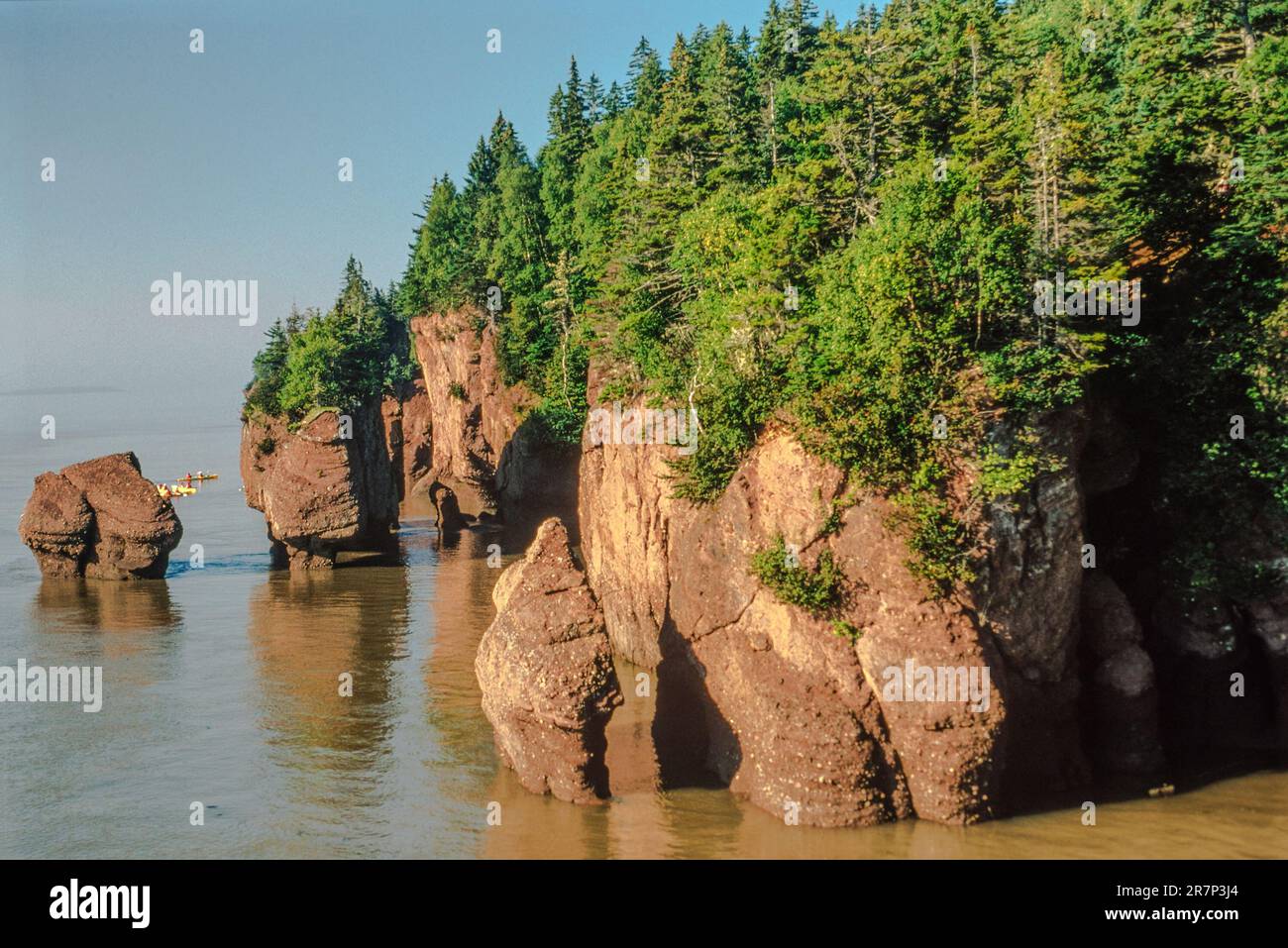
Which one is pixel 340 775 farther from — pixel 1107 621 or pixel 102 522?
pixel 102 522

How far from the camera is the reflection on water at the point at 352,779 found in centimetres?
2117

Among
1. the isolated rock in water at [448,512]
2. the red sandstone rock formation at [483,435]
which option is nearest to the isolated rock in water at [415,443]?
the red sandstone rock formation at [483,435]

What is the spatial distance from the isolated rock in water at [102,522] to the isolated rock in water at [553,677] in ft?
118

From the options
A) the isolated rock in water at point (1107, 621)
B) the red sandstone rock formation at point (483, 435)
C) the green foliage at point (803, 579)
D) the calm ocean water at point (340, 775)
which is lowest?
the calm ocean water at point (340, 775)

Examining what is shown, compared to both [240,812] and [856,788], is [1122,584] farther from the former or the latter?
[240,812]

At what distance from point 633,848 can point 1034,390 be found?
12431 mm

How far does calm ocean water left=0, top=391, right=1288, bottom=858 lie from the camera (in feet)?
69.5

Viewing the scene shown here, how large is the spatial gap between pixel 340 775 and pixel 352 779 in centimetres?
47

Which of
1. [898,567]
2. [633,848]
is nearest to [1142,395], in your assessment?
[898,567]

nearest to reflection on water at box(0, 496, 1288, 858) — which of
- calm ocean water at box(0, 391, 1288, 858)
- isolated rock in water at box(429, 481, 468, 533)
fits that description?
calm ocean water at box(0, 391, 1288, 858)

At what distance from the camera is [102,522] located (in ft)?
177

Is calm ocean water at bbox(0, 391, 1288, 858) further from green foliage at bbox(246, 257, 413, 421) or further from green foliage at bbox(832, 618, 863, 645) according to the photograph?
green foliage at bbox(246, 257, 413, 421)

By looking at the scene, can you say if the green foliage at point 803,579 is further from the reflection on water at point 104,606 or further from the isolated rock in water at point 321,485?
the isolated rock in water at point 321,485

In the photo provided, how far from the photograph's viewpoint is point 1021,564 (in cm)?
2264
